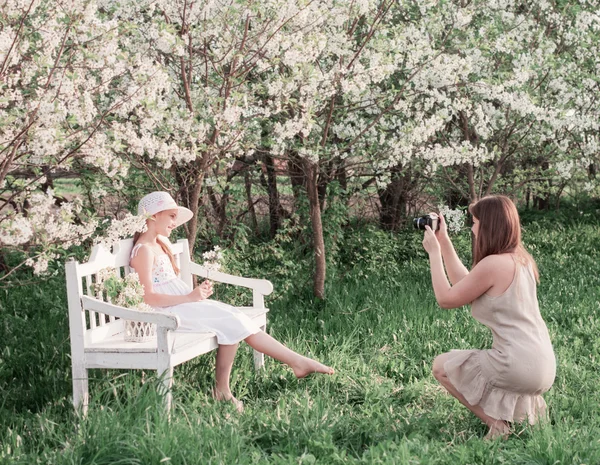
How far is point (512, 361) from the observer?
12.6ft

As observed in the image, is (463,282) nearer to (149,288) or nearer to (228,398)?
(228,398)

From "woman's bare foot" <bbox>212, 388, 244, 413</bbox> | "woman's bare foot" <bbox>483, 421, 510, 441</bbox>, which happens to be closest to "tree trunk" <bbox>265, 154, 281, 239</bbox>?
"woman's bare foot" <bbox>212, 388, 244, 413</bbox>

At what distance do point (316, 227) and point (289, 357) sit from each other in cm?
252

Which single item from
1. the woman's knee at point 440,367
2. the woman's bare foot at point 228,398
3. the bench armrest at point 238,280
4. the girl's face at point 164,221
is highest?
the girl's face at point 164,221

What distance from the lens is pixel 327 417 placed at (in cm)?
395

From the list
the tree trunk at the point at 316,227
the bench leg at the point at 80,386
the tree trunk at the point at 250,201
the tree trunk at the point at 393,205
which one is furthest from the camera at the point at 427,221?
the tree trunk at the point at 393,205

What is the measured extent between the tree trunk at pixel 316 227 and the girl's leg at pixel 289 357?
2.37 meters

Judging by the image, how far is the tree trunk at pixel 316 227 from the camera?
6.81 metres

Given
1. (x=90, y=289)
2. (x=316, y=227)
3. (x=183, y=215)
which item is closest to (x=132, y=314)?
(x=90, y=289)

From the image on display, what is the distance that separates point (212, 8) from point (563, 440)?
350 cm

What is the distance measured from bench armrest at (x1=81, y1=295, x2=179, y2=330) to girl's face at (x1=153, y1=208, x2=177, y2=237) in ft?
2.43

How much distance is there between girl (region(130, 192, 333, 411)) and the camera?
455cm

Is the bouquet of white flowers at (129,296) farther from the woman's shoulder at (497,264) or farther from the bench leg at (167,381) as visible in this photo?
the woman's shoulder at (497,264)

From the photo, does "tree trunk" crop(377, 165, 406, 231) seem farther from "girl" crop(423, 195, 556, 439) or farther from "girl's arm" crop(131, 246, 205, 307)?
"girl" crop(423, 195, 556, 439)
